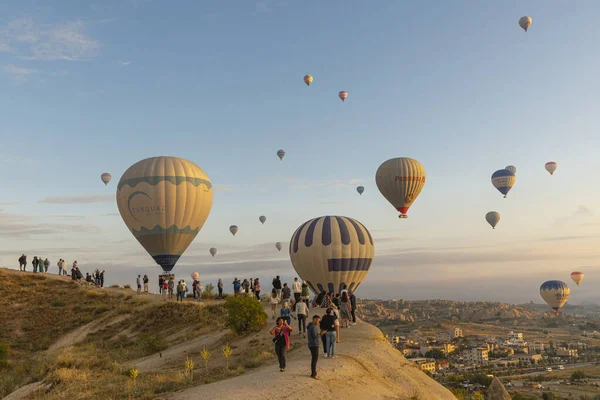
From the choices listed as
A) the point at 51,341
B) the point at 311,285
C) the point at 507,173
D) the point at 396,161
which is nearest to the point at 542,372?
the point at 507,173

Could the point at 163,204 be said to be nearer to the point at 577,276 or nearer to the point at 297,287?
the point at 297,287

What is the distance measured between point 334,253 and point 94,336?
18.2 m

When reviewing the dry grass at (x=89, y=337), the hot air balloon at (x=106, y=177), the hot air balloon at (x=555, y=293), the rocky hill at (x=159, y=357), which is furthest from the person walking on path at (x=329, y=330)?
the hot air balloon at (x=555, y=293)

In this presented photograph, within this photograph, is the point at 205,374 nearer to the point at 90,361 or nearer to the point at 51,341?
the point at 90,361

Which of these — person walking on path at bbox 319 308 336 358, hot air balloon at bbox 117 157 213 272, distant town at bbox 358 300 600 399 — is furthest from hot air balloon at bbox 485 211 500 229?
person walking on path at bbox 319 308 336 358

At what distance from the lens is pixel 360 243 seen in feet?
128

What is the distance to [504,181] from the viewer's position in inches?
2520

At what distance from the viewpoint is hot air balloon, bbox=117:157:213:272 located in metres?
40.6

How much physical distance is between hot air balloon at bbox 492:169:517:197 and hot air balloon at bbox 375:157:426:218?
582 inches

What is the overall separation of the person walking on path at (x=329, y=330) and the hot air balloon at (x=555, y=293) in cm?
7696

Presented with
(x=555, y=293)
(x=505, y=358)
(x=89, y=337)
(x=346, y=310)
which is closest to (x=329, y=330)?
(x=346, y=310)

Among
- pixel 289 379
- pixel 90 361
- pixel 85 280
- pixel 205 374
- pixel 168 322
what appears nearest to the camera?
pixel 289 379

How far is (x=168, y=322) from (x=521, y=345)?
163838 mm

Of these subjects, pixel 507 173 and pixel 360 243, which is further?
pixel 507 173
